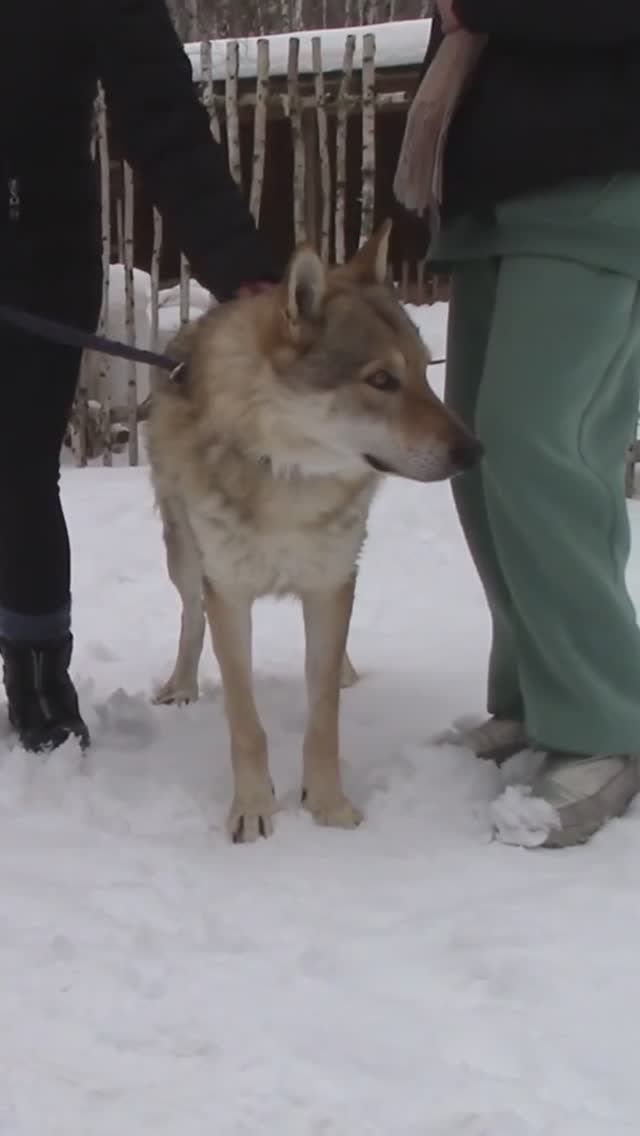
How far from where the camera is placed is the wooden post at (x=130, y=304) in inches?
219

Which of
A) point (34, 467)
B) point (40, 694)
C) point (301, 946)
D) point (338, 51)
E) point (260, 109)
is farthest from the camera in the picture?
point (338, 51)

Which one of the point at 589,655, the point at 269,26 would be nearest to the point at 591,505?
the point at 589,655

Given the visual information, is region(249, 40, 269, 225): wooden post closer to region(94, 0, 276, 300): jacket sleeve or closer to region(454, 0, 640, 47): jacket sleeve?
region(94, 0, 276, 300): jacket sleeve

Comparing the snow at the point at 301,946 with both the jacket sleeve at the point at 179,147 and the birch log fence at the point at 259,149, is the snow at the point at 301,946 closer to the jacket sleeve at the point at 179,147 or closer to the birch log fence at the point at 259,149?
the jacket sleeve at the point at 179,147

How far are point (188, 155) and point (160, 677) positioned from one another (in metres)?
1.42

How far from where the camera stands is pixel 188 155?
237 cm

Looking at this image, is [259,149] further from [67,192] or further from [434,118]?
[434,118]

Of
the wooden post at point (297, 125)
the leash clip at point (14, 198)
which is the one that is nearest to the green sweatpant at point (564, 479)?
the leash clip at point (14, 198)

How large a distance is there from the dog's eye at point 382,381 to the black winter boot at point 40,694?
1.00 m

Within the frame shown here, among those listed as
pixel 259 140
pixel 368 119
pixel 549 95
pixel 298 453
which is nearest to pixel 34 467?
pixel 298 453

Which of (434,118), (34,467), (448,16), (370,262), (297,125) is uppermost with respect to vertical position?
(448,16)

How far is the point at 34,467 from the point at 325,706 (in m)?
0.82

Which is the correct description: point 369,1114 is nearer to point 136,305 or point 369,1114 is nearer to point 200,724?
point 200,724

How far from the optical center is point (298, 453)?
2207mm
